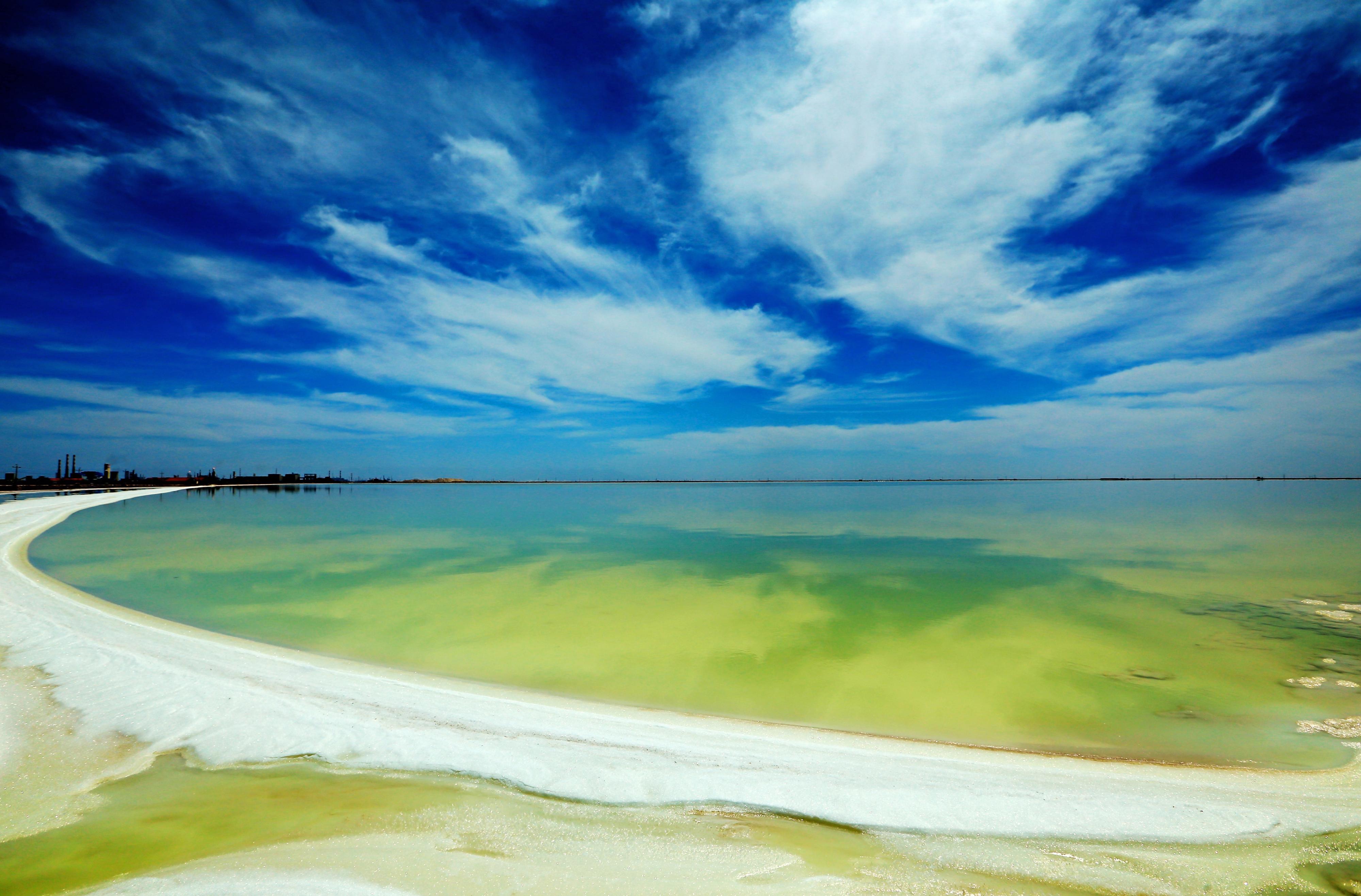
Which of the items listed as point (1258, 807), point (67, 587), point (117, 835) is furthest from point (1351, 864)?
point (67, 587)

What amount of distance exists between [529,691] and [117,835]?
154 inches

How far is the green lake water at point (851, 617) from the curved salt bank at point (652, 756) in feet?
2.90

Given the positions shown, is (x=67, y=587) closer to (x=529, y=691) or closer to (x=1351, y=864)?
(x=529, y=691)

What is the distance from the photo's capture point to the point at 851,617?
34.3 feet

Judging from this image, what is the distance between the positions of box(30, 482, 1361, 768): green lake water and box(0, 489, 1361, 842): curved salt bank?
2.90ft

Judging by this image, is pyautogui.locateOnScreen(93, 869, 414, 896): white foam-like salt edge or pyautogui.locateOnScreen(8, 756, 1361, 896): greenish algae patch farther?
pyautogui.locateOnScreen(8, 756, 1361, 896): greenish algae patch

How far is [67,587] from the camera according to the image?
450 inches

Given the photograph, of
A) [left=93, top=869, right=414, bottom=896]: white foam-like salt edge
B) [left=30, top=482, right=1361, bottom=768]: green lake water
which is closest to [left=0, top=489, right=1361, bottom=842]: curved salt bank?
[left=30, top=482, right=1361, bottom=768]: green lake water

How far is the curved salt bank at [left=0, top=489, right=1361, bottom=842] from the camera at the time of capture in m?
3.77

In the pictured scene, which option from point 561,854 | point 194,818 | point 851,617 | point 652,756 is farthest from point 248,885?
point 851,617

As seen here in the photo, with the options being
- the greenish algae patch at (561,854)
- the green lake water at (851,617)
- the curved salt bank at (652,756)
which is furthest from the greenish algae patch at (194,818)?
the green lake water at (851,617)

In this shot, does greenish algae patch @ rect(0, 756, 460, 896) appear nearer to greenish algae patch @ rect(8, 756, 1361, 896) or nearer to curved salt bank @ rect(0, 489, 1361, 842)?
greenish algae patch @ rect(8, 756, 1361, 896)

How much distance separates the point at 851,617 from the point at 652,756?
6.88 meters

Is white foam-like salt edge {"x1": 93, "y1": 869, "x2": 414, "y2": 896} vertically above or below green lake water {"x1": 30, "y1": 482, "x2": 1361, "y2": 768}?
above
